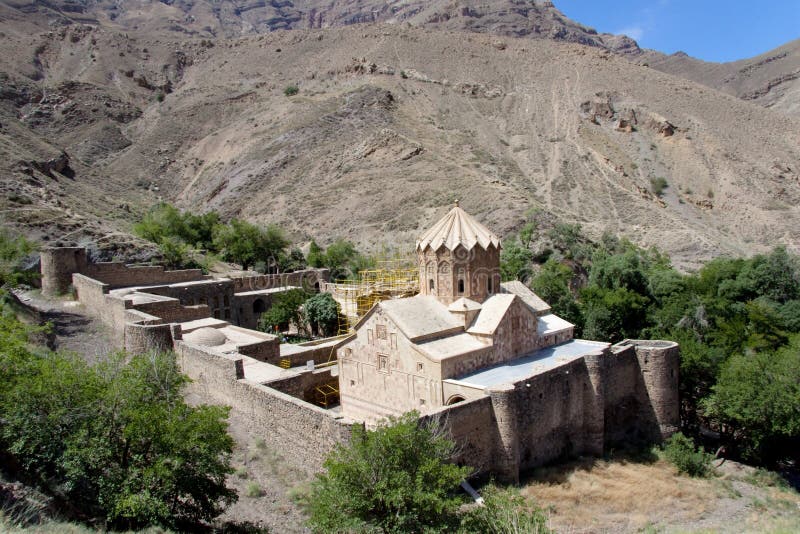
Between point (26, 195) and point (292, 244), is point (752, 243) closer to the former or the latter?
point (292, 244)

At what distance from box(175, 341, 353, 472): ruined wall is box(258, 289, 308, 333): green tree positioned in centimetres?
1192

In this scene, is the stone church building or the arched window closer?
the stone church building

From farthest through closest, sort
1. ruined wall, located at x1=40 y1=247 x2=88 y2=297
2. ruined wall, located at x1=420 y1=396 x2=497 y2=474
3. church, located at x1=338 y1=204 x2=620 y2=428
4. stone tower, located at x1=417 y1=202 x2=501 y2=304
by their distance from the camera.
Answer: ruined wall, located at x1=40 y1=247 x2=88 y2=297 → stone tower, located at x1=417 y1=202 x2=501 y2=304 → church, located at x1=338 y1=204 x2=620 y2=428 → ruined wall, located at x1=420 y1=396 x2=497 y2=474

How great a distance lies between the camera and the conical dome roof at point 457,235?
18016 mm

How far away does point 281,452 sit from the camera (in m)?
12.4

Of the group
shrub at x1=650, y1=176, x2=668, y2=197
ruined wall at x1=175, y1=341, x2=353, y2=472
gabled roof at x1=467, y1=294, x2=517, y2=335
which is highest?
shrub at x1=650, y1=176, x2=668, y2=197

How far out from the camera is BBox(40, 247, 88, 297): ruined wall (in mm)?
22438

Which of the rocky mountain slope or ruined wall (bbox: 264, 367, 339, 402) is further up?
the rocky mountain slope

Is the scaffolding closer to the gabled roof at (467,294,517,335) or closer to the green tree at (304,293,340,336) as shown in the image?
the green tree at (304,293,340,336)

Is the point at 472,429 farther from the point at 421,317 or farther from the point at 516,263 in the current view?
the point at 516,263

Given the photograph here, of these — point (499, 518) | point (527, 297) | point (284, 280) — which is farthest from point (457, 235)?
point (284, 280)

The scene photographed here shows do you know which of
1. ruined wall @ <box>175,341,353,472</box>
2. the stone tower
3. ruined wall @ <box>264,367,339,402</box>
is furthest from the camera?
the stone tower

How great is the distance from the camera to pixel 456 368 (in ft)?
51.0

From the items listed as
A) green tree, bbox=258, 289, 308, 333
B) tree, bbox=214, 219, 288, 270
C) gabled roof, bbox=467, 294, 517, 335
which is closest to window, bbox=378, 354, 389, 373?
gabled roof, bbox=467, 294, 517, 335
